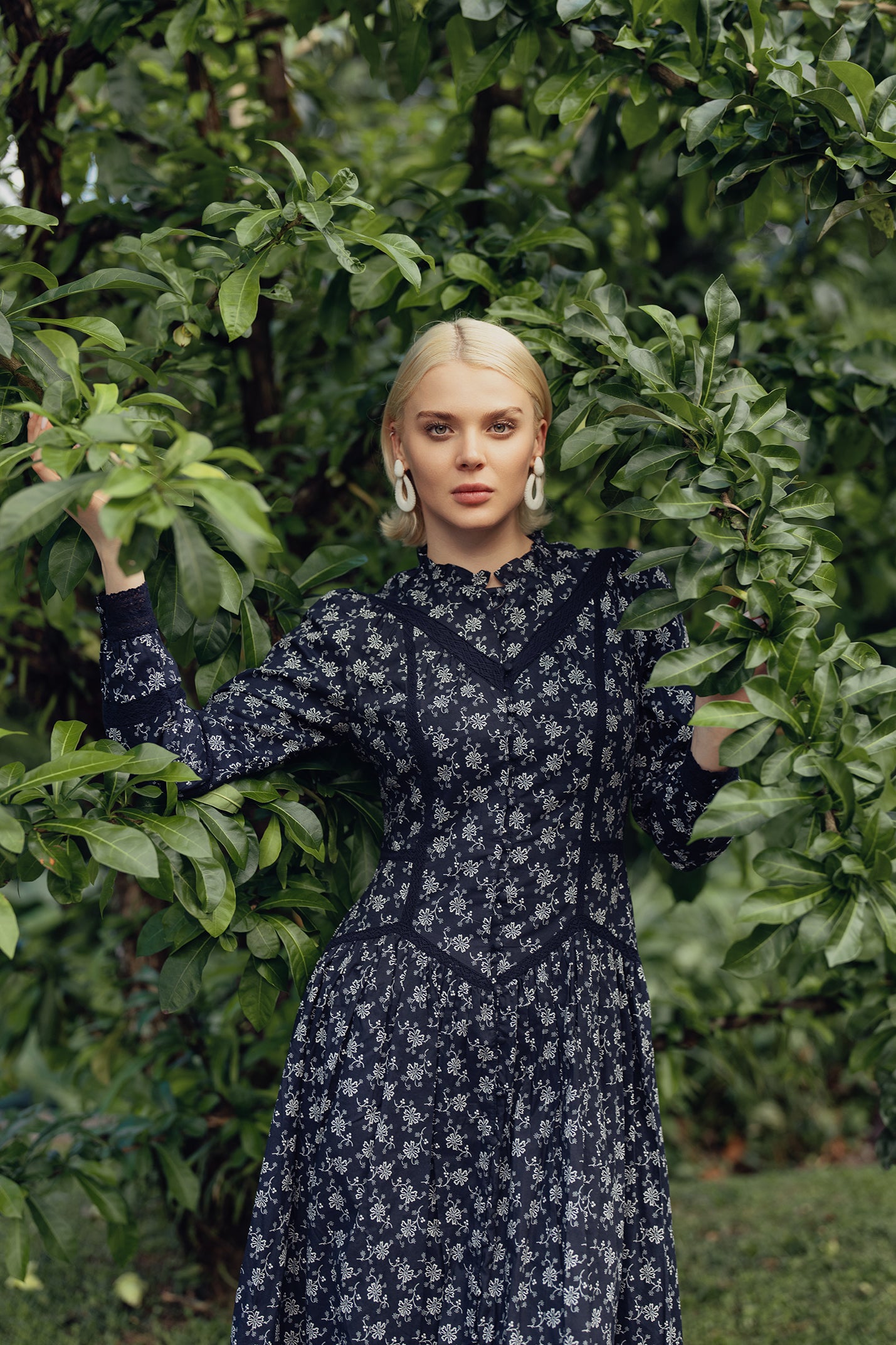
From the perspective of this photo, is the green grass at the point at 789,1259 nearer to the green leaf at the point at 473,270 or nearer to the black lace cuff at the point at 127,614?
the black lace cuff at the point at 127,614

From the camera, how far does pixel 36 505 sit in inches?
49.4

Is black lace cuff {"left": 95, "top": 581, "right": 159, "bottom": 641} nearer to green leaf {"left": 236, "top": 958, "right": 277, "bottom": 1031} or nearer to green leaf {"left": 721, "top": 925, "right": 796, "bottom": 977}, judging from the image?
green leaf {"left": 236, "top": 958, "right": 277, "bottom": 1031}

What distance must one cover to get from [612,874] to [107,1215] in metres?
1.16

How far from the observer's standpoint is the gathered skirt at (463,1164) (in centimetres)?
162

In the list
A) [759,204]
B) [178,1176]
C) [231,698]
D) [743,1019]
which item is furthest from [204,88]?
[743,1019]

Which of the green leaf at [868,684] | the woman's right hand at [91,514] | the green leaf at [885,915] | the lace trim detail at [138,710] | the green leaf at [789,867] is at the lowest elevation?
the green leaf at [885,915]

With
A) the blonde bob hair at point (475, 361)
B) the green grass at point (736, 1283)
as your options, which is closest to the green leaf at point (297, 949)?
the blonde bob hair at point (475, 361)

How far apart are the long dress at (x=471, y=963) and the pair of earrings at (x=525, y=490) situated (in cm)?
10

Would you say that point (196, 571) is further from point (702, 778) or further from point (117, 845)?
point (702, 778)

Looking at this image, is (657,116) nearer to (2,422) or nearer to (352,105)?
(2,422)

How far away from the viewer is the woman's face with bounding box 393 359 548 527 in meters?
1.75

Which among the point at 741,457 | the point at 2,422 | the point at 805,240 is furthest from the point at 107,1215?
the point at 805,240

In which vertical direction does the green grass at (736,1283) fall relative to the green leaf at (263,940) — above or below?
below

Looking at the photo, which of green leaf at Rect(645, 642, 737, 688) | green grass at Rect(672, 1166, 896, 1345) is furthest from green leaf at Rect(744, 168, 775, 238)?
green grass at Rect(672, 1166, 896, 1345)
